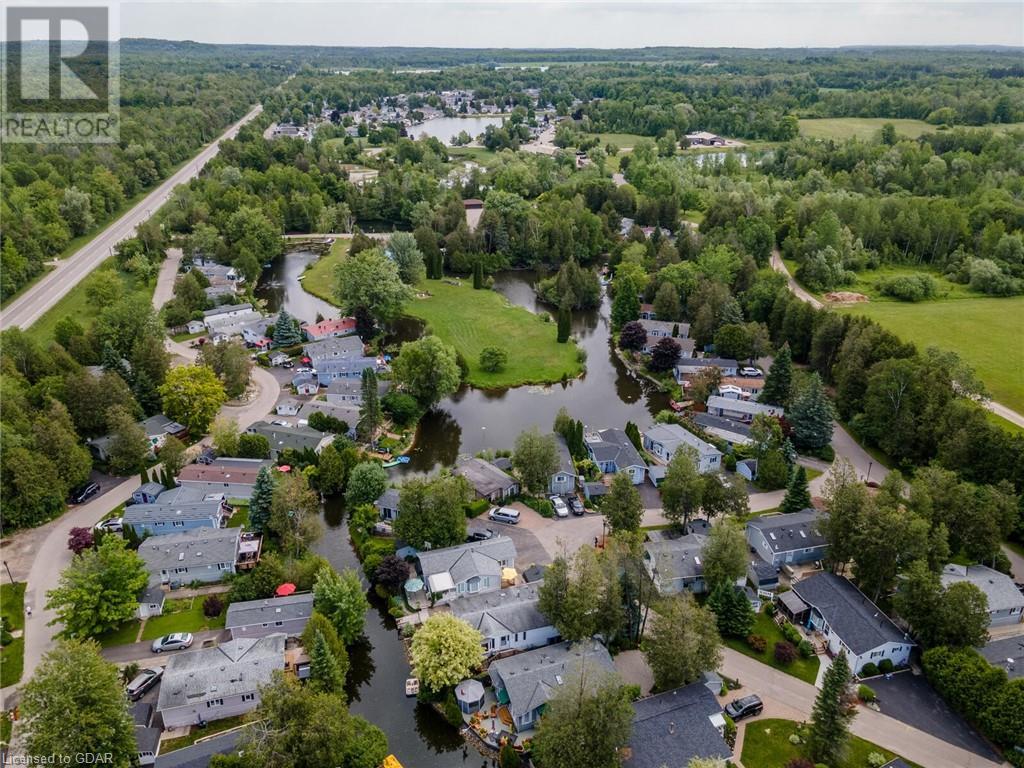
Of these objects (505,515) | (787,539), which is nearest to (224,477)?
(505,515)

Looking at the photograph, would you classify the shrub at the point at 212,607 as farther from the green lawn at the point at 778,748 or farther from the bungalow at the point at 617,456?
the green lawn at the point at 778,748

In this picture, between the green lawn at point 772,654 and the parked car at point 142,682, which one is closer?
the parked car at point 142,682

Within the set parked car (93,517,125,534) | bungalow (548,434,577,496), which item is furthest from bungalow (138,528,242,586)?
bungalow (548,434,577,496)

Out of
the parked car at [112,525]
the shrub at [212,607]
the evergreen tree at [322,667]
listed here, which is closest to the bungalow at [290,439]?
the parked car at [112,525]

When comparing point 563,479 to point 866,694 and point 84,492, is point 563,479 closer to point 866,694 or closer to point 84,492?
point 866,694

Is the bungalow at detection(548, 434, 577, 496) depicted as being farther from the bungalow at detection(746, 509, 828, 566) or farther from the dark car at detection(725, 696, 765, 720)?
the dark car at detection(725, 696, 765, 720)
